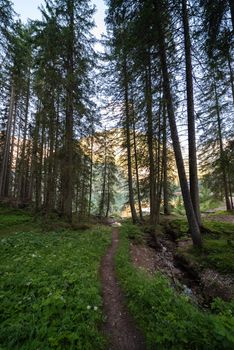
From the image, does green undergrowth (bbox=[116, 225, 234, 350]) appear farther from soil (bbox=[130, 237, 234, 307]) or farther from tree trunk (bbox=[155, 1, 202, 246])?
tree trunk (bbox=[155, 1, 202, 246])

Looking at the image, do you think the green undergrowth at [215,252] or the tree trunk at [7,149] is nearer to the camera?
the green undergrowth at [215,252]

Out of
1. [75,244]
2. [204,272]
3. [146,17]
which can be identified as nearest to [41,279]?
[75,244]

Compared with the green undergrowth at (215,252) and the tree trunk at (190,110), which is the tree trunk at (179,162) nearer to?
the green undergrowth at (215,252)

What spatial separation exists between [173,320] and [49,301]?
2.20m

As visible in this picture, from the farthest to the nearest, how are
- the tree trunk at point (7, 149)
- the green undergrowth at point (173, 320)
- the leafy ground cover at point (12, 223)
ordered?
1. the tree trunk at point (7, 149)
2. the leafy ground cover at point (12, 223)
3. the green undergrowth at point (173, 320)

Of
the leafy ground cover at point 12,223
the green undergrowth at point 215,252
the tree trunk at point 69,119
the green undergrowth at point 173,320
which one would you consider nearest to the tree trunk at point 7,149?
the leafy ground cover at point 12,223

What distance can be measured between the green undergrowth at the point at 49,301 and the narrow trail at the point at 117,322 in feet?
0.70

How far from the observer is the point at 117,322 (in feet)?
12.4

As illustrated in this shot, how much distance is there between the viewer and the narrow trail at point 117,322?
10.7ft

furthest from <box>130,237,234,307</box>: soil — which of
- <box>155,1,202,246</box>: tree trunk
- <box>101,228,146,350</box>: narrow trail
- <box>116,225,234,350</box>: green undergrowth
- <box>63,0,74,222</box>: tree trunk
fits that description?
Answer: <box>63,0,74,222</box>: tree trunk

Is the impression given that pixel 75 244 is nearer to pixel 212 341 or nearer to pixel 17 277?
pixel 17 277

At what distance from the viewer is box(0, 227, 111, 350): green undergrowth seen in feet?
9.77

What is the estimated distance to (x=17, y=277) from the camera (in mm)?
4590

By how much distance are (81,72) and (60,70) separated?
1.26 metres
